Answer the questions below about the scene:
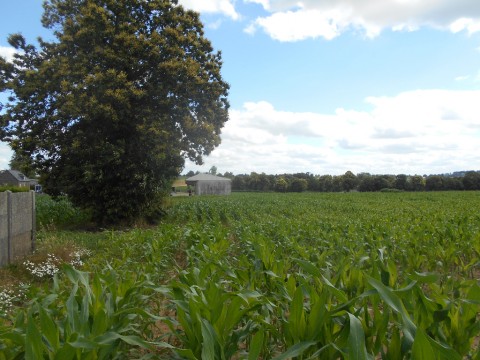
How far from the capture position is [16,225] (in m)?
8.62

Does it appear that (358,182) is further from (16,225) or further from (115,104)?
(16,225)

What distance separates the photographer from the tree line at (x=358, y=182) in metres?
62.9

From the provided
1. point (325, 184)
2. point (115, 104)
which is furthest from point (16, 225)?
point (325, 184)

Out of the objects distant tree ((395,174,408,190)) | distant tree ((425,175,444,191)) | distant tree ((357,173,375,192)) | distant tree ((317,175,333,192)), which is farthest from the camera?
distant tree ((317,175,333,192))

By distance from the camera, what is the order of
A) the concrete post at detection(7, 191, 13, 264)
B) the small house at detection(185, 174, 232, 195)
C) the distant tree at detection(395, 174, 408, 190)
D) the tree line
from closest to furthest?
the concrete post at detection(7, 191, 13, 264), the tree line, the small house at detection(185, 174, 232, 195), the distant tree at detection(395, 174, 408, 190)

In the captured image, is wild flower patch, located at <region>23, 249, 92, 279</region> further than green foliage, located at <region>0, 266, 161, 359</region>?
Yes

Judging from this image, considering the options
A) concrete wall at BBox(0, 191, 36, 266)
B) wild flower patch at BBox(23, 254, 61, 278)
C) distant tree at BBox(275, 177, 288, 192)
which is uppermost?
distant tree at BBox(275, 177, 288, 192)

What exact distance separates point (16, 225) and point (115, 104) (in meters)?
6.99

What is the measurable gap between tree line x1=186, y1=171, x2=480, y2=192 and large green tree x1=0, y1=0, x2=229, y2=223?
55912mm

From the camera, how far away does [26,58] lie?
56.2ft

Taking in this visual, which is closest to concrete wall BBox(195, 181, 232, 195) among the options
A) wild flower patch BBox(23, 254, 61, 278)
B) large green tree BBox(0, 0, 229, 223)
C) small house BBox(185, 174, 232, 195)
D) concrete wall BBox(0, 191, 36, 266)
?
small house BBox(185, 174, 232, 195)

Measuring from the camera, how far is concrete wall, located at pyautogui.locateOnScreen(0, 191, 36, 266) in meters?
8.03

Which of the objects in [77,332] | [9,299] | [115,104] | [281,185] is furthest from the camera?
[281,185]

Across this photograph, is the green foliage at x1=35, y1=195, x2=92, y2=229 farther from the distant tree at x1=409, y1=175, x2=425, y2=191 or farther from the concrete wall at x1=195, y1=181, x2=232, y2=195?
the distant tree at x1=409, y1=175, x2=425, y2=191
